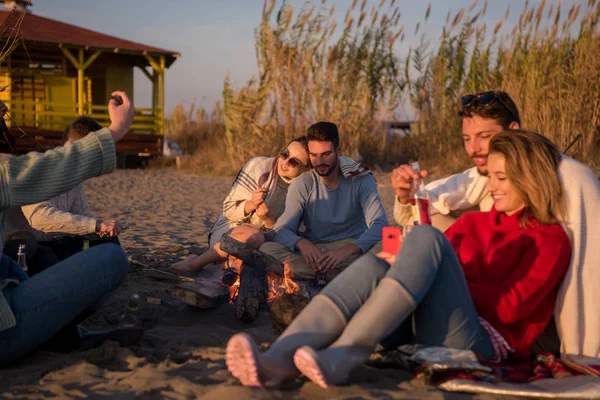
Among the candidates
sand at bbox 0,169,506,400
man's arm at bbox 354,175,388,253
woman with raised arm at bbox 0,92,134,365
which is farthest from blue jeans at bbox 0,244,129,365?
man's arm at bbox 354,175,388,253

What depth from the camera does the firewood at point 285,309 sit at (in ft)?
10.7

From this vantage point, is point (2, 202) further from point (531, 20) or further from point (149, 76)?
point (149, 76)

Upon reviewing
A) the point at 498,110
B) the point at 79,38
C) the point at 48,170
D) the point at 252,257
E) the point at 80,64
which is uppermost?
the point at 79,38

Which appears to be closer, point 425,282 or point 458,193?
point 425,282

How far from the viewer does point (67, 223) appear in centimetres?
383

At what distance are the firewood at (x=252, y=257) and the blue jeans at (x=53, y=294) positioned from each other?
1.33m

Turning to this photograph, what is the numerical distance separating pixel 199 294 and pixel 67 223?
87 cm

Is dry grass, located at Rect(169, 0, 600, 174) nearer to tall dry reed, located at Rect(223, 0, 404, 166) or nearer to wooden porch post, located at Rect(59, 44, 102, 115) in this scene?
tall dry reed, located at Rect(223, 0, 404, 166)

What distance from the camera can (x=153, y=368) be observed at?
2.67 m

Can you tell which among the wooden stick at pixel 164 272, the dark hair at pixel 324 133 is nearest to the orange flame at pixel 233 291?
the wooden stick at pixel 164 272

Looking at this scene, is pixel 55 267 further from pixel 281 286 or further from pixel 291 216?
pixel 291 216

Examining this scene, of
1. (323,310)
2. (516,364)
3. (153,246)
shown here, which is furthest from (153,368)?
(153,246)

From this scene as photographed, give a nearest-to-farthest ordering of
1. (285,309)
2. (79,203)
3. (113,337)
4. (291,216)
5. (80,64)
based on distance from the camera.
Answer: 1. (113,337)
2. (285,309)
3. (79,203)
4. (291,216)
5. (80,64)

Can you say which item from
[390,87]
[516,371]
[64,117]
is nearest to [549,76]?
[390,87]
